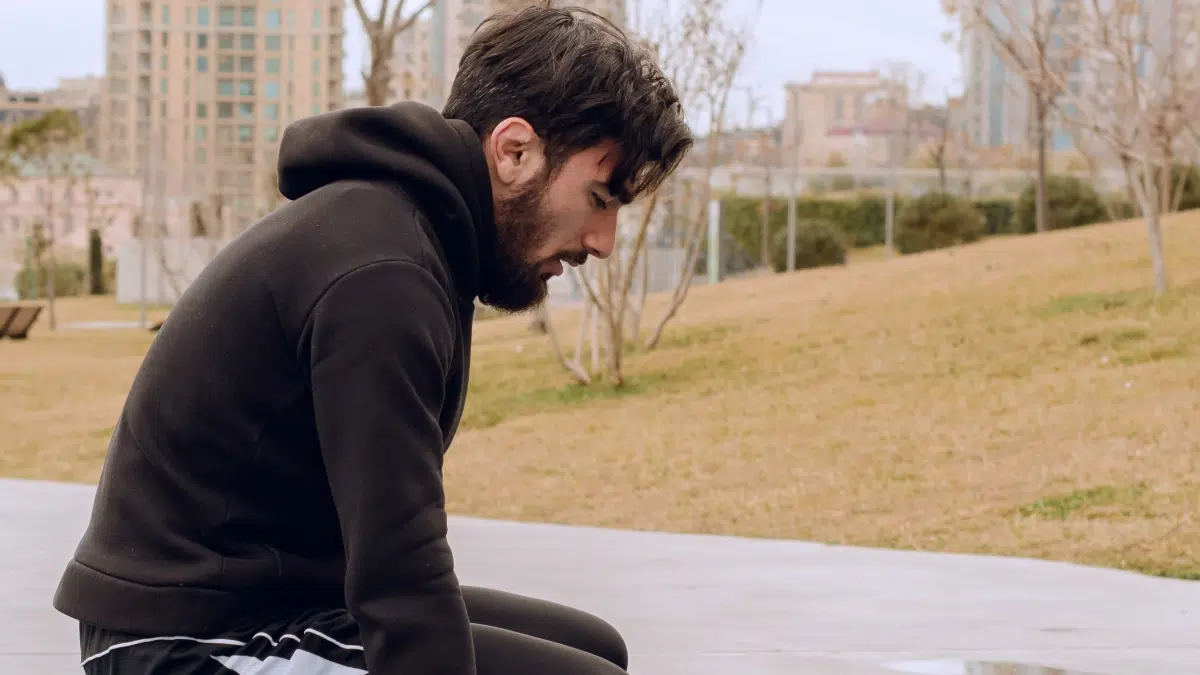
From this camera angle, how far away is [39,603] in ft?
15.8

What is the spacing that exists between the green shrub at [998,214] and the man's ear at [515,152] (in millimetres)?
33777

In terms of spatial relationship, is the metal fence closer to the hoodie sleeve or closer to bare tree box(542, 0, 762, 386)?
bare tree box(542, 0, 762, 386)

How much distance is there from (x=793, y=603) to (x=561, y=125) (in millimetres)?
3236

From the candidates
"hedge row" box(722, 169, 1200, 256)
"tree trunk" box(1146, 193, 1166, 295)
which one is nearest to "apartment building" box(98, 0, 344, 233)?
"hedge row" box(722, 169, 1200, 256)

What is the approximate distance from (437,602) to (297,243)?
0.43 meters

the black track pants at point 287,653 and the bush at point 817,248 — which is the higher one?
the black track pants at point 287,653

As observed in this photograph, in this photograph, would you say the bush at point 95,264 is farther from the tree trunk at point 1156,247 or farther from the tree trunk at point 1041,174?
the tree trunk at point 1156,247

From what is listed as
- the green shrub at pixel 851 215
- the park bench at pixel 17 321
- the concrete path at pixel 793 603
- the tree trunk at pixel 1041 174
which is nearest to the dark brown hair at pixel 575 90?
the concrete path at pixel 793 603

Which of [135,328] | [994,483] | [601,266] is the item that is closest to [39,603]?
[994,483]

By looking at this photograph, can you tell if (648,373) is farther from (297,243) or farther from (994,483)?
(297,243)

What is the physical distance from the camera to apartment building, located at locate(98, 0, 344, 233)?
105 metres

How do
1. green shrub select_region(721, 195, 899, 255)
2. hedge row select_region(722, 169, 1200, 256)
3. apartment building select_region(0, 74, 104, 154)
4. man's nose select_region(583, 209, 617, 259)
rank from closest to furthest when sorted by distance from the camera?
man's nose select_region(583, 209, 617, 259)
hedge row select_region(722, 169, 1200, 256)
green shrub select_region(721, 195, 899, 255)
apartment building select_region(0, 74, 104, 154)

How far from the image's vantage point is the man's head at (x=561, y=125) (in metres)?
1.91

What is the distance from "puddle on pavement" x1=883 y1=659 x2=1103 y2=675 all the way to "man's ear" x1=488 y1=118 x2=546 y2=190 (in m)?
2.38
